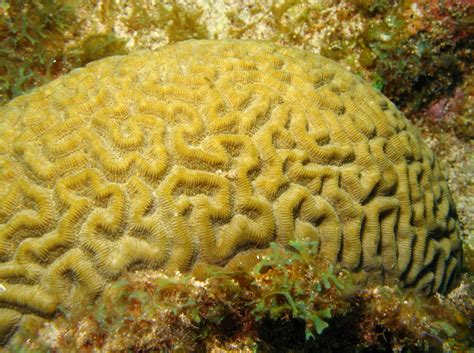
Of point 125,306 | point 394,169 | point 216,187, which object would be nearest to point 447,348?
point 394,169

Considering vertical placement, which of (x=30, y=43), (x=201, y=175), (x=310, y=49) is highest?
(x=310, y=49)

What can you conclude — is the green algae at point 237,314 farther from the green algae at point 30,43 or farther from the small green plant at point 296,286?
the green algae at point 30,43

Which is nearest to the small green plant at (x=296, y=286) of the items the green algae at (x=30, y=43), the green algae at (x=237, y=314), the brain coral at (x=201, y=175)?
the green algae at (x=237, y=314)

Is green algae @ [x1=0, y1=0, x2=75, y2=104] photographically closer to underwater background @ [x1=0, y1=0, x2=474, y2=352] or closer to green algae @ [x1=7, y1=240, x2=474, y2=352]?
underwater background @ [x1=0, y1=0, x2=474, y2=352]

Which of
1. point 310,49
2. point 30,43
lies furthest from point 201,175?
point 30,43

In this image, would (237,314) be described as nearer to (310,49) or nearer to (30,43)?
(310,49)

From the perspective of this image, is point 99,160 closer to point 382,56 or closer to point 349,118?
point 349,118
